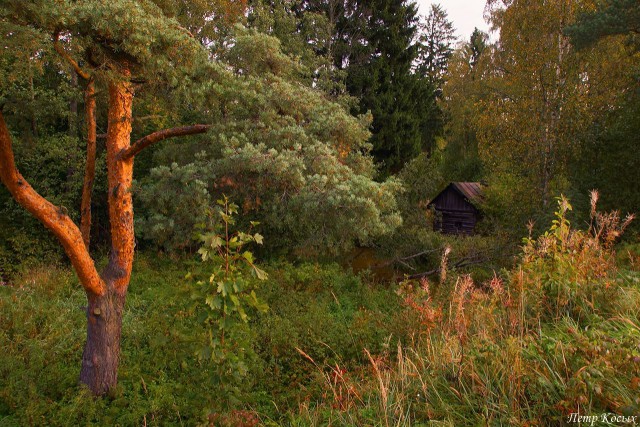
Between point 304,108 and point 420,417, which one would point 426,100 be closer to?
point 304,108

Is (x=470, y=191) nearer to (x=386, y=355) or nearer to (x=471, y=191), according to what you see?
(x=471, y=191)

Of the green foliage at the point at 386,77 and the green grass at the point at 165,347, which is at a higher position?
the green foliage at the point at 386,77

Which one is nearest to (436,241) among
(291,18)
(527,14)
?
(527,14)

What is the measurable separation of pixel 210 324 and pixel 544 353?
2.50m

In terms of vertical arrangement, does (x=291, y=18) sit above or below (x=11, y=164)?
above

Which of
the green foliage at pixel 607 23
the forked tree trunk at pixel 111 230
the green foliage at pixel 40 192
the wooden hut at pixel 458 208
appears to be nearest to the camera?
the forked tree trunk at pixel 111 230

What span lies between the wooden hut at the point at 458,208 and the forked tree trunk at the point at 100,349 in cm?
1901

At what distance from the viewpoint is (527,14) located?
14.2 meters

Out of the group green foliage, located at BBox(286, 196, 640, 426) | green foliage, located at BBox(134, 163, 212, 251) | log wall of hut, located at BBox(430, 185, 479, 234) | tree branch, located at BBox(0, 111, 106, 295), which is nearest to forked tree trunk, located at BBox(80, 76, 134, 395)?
tree branch, located at BBox(0, 111, 106, 295)

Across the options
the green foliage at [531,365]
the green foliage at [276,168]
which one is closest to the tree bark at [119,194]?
the green foliage at [276,168]

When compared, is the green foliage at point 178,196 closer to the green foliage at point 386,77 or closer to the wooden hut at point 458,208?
the green foliage at point 386,77

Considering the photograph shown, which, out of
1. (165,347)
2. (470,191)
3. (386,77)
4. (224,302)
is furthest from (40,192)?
(470,191)

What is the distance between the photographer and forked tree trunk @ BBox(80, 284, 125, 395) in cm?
510

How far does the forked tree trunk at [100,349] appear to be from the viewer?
16.7 feet
